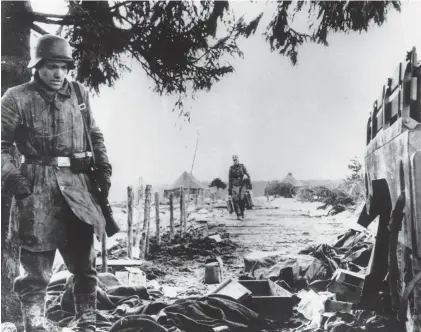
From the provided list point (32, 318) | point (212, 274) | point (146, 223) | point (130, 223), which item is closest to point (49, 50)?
point (32, 318)

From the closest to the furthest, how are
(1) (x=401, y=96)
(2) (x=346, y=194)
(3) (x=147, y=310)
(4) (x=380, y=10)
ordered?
(1) (x=401, y=96) → (3) (x=147, y=310) → (4) (x=380, y=10) → (2) (x=346, y=194)

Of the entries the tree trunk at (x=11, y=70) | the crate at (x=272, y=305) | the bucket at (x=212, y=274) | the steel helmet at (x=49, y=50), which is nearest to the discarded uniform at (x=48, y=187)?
the steel helmet at (x=49, y=50)

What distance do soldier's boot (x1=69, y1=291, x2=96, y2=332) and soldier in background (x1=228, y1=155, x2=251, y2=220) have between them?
215 centimetres

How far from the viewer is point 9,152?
2701 millimetres

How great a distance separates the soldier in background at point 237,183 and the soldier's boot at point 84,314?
7.04 feet

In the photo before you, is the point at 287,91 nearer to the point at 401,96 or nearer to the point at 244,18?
the point at 244,18

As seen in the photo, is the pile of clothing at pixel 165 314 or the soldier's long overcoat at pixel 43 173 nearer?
the soldier's long overcoat at pixel 43 173

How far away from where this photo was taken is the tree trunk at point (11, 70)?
3.12 m

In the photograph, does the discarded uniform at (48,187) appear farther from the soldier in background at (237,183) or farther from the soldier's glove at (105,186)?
the soldier in background at (237,183)

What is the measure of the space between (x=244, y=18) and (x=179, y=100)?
1.02m

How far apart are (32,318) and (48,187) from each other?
86 cm

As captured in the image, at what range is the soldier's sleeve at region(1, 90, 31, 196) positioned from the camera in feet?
8.50

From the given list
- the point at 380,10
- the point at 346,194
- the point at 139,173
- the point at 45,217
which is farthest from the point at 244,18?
the point at 346,194

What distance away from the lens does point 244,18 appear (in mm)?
3908
